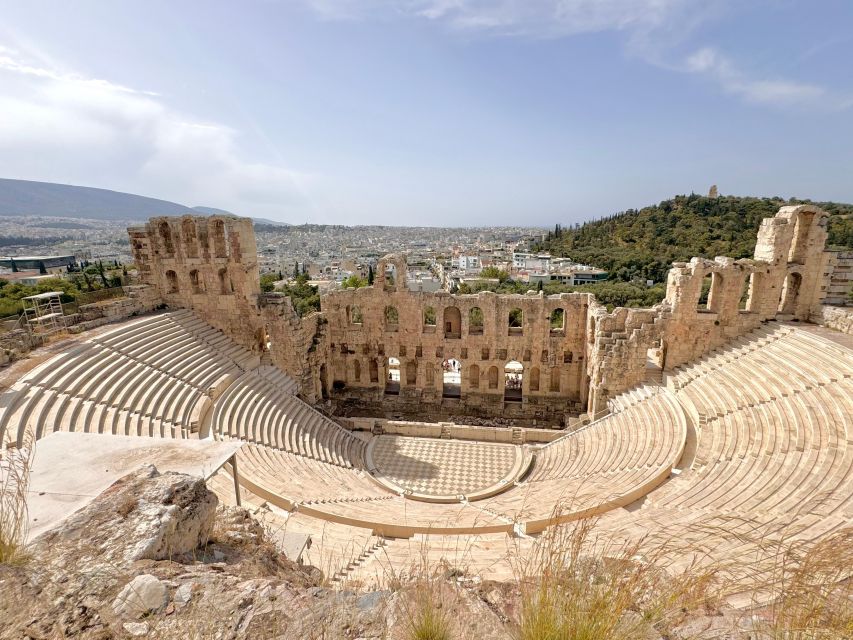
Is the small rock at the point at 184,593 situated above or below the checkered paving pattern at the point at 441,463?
above

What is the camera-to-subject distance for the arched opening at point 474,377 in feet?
74.9

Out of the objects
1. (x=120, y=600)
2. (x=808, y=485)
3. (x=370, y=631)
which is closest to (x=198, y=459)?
(x=120, y=600)

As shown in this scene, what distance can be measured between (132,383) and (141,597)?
42.3ft

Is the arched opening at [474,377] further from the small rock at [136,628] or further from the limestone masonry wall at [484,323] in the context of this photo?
the small rock at [136,628]

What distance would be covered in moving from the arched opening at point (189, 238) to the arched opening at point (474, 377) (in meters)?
15.1

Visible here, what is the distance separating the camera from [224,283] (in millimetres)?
20406

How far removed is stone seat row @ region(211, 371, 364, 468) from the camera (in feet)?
48.5

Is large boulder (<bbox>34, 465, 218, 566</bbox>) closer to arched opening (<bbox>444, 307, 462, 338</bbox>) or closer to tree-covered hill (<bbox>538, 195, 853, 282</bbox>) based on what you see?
arched opening (<bbox>444, 307, 462, 338</bbox>)

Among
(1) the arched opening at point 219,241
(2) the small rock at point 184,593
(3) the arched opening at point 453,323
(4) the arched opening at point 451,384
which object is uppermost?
(1) the arched opening at point 219,241

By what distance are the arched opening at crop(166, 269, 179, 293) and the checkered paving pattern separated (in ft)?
41.0

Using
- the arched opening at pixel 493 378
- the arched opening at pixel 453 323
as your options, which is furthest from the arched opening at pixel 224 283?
the arched opening at pixel 493 378

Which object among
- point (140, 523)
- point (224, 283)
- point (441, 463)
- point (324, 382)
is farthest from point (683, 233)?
point (140, 523)

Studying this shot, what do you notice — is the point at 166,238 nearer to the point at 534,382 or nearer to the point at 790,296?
the point at 534,382

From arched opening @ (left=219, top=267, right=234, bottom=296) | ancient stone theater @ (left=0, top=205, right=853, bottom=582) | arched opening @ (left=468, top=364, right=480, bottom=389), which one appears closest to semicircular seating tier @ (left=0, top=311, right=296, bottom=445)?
ancient stone theater @ (left=0, top=205, right=853, bottom=582)
